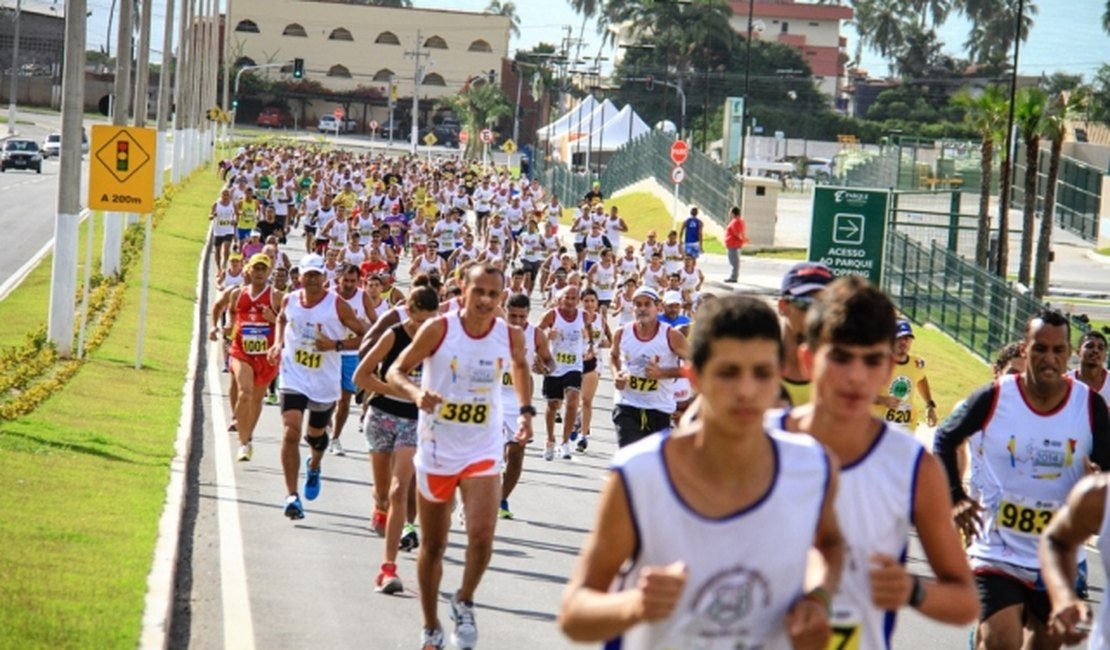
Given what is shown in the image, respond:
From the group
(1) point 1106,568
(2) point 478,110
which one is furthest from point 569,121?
(1) point 1106,568

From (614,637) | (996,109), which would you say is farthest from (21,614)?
(996,109)

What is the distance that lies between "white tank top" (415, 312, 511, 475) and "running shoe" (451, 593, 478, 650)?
2.24 ft

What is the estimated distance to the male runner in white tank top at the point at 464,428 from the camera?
33.7ft

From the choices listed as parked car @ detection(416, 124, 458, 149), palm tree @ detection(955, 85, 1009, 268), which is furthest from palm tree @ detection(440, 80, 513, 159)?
palm tree @ detection(955, 85, 1009, 268)

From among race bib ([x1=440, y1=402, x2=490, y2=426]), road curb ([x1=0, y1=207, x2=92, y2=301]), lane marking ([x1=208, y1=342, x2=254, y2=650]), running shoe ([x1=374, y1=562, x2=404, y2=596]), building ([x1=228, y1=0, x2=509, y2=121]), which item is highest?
building ([x1=228, y1=0, x2=509, y2=121])

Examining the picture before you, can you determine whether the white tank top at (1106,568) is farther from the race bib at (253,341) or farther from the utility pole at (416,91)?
the utility pole at (416,91)

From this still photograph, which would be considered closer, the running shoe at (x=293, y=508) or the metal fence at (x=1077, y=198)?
the running shoe at (x=293, y=508)

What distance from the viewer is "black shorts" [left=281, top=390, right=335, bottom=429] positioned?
15.0m

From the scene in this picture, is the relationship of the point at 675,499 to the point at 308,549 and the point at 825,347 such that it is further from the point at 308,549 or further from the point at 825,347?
the point at 308,549

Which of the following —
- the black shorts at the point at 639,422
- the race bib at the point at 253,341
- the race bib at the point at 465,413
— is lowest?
the black shorts at the point at 639,422

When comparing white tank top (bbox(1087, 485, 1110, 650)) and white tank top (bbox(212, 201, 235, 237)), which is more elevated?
white tank top (bbox(1087, 485, 1110, 650))

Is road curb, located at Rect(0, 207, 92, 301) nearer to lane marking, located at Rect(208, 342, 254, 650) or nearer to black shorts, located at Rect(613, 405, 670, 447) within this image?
lane marking, located at Rect(208, 342, 254, 650)

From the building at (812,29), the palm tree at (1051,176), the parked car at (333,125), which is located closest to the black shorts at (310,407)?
the palm tree at (1051,176)

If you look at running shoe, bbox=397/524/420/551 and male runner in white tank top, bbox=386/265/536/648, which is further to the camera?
running shoe, bbox=397/524/420/551
